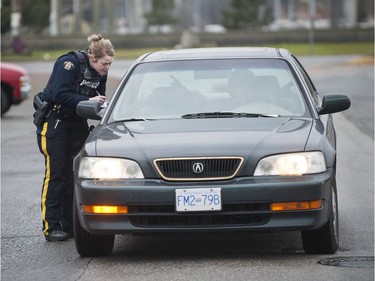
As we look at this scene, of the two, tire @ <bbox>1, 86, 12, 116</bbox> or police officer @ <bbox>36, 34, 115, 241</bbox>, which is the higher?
police officer @ <bbox>36, 34, 115, 241</bbox>

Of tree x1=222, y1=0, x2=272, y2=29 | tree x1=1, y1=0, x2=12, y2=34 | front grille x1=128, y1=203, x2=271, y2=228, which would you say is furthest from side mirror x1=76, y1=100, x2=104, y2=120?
tree x1=222, y1=0, x2=272, y2=29

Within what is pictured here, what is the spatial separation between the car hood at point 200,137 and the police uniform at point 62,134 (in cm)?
70

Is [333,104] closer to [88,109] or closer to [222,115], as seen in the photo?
[222,115]

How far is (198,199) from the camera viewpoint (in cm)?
716

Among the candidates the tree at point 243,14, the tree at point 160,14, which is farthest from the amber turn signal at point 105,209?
the tree at point 160,14

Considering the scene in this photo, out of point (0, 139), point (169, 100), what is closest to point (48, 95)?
point (169, 100)

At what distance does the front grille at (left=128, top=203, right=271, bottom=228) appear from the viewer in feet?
23.7

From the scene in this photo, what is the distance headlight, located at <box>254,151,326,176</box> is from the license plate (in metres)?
0.31

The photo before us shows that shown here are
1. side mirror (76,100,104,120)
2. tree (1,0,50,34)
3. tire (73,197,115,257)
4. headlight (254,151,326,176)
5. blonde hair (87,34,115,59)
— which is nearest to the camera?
headlight (254,151,326,176)

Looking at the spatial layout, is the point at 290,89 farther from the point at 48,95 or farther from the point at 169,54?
the point at 48,95

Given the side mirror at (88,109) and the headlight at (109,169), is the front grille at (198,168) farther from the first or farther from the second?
the side mirror at (88,109)

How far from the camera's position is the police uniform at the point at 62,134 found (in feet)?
28.5

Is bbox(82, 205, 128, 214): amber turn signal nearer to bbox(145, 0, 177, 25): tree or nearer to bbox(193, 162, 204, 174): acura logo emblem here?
bbox(193, 162, 204, 174): acura logo emblem

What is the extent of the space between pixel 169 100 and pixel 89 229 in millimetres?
1458
